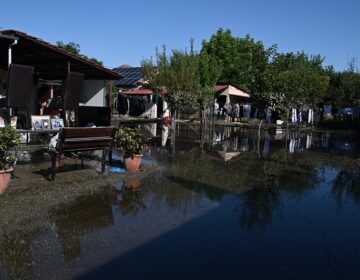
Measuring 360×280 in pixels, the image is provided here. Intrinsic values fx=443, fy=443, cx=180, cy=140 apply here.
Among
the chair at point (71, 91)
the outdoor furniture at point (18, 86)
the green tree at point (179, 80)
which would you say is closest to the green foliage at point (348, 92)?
the green tree at point (179, 80)

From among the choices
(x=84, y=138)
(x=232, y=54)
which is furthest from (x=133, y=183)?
(x=232, y=54)

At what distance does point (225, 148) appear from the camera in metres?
16.0

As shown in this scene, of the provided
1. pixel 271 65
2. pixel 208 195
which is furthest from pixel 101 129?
pixel 271 65

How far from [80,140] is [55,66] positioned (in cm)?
800

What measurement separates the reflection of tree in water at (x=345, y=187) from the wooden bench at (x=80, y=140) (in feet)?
15.1

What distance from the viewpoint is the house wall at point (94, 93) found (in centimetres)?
1739

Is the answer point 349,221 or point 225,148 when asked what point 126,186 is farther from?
point 225,148

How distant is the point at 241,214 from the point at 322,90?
2871 cm

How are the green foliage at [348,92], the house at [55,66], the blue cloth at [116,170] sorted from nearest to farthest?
the blue cloth at [116,170] → the house at [55,66] → the green foliage at [348,92]

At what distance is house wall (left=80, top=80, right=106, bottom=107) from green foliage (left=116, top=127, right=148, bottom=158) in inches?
320

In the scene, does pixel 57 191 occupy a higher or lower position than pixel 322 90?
lower

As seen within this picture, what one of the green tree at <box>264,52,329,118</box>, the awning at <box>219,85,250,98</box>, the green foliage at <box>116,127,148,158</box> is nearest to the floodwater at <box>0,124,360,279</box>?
the green foliage at <box>116,127,148,158</box>

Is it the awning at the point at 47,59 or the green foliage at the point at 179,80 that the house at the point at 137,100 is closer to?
the green foliage at the point at 179,80

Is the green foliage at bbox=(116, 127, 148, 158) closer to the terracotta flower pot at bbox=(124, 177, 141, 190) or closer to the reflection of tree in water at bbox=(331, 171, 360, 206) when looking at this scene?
the terracotta flower pot at bbox=(124, 177, 141, 190)
